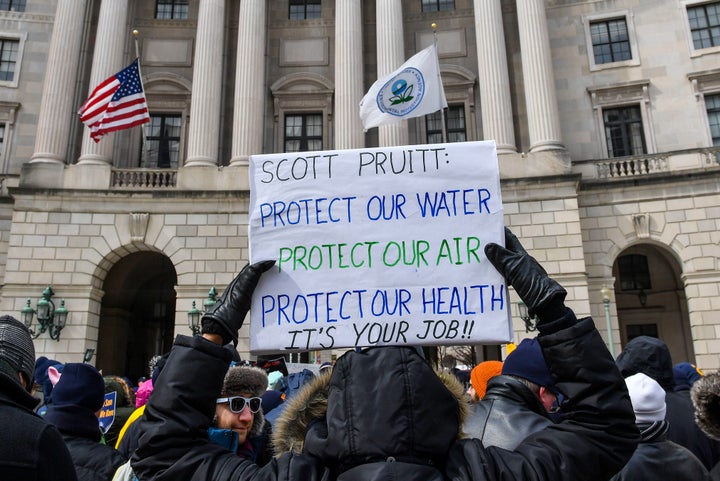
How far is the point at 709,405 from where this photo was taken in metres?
3.93

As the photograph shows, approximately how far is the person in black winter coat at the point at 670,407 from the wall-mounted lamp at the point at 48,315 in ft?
72.1

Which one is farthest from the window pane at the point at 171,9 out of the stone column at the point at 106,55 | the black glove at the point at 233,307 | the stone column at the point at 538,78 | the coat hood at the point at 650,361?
the black glove at the point at 233,307

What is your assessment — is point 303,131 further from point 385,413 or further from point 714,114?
point 385,413

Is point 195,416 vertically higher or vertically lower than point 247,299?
lower

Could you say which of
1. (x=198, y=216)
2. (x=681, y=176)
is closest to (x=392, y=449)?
(x=198, y=216)

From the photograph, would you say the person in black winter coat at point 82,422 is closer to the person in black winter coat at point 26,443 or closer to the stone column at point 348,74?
the person in black winter coat at point 26,443

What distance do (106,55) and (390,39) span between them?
12.5 meters

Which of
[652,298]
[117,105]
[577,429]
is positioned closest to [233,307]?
[577,429]

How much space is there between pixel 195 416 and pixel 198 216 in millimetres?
23346

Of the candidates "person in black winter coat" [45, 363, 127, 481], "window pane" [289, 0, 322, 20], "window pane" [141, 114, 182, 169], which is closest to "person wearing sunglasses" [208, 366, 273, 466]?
"person in black winter coat" [45, 363, 127, 481]

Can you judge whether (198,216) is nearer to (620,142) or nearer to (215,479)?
(620,142)

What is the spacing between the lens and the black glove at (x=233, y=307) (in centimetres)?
262

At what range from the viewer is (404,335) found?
117 inches

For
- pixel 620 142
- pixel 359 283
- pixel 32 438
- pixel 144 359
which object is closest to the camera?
pixel 32 438
